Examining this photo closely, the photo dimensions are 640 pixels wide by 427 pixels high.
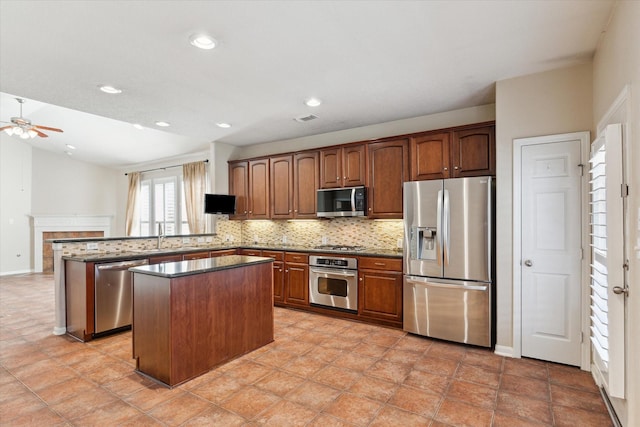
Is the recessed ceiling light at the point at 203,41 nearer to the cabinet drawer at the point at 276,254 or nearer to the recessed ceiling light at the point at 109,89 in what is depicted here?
the recessed ceiling light at the point at 109,89

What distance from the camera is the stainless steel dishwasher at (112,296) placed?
12.5 feet

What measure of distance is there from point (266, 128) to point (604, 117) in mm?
3994

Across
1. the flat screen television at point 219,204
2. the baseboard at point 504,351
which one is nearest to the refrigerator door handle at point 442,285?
the baseboard at point 504,351

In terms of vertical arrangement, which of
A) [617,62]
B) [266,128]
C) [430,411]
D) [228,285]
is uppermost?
[266,128]

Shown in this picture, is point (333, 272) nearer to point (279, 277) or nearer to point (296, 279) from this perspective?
point (296, 279)

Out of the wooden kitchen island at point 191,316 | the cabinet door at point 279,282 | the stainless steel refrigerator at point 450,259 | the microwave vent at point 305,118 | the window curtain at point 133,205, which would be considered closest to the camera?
the wooden kitchen island at point 191,316

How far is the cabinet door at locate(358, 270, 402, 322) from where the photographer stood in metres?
4.11

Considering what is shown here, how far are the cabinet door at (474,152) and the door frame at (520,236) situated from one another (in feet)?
1.48

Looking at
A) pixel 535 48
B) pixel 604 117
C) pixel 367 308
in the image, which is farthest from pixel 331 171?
pixel 604 117

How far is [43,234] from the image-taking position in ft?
28.1

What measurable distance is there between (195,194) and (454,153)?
218 inches

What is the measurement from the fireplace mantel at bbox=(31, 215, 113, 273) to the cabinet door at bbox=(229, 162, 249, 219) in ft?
18.8

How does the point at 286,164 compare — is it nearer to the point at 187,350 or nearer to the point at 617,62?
the point at 187,350

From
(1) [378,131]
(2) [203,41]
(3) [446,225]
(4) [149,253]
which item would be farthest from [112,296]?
(1) [378,131]
